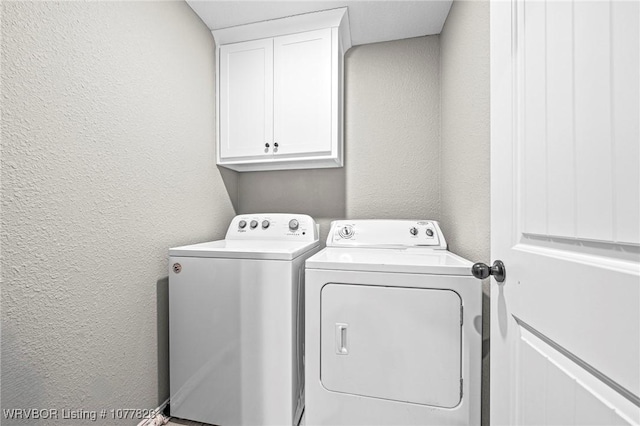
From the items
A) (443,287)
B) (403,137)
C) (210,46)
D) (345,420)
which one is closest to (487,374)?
(443,287)

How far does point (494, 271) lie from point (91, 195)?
58.2 inches

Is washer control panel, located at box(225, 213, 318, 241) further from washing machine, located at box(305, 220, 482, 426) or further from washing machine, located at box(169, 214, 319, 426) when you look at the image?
washing machine, located at box(305, 220, 482, 426)

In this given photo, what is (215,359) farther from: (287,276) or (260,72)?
(260,72)

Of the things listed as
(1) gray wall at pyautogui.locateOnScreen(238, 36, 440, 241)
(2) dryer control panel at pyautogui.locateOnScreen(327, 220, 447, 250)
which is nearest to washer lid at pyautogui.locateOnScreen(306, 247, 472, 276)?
(2) dryer control panel at pyautogui.locateOnScreen(327, 220, 447, 250)

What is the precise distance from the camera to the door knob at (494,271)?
28.1 inches

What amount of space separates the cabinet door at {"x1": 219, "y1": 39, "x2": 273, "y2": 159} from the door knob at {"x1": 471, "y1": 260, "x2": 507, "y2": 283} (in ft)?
4.78

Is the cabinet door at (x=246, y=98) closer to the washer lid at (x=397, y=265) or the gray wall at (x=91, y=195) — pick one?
the gray wall at (x=91, y=195)

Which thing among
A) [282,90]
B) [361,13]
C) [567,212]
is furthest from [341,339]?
[361,13]

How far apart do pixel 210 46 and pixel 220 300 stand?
5.69 feet

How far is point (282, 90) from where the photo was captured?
1782mm

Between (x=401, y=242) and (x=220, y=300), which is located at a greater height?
(x=401, y=242)

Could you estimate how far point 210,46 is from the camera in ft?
6.09

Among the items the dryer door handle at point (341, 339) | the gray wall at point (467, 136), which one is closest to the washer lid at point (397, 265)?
the gray wall at point (467, 136)

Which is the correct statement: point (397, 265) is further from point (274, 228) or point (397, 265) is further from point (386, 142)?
point (386, 142)
